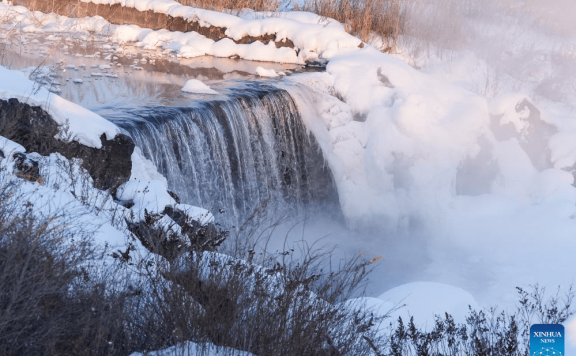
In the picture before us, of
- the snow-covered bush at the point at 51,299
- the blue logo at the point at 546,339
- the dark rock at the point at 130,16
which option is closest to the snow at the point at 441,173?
the dark rock at the point at 130,16

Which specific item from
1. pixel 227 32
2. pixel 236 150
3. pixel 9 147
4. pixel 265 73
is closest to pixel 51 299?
pixel 9 147

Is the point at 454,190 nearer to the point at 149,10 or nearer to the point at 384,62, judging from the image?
the point at 384,62

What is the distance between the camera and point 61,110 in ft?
18.2

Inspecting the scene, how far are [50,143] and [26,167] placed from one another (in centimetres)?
54

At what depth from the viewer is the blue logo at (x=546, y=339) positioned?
75.9 inches

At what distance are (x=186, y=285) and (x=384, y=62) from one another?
7845 mm

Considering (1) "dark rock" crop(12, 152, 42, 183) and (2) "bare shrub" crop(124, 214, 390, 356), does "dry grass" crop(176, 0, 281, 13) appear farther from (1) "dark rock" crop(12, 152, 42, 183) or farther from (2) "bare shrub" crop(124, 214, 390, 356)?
(2) "bare shrub" crop(124, 214, 390, 356)

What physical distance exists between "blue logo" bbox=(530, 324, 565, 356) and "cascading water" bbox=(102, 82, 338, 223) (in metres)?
5.46

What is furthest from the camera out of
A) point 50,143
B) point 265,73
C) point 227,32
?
point 227,32

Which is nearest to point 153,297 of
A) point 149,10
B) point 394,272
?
point 394,272

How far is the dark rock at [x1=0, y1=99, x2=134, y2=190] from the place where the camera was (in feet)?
16.7

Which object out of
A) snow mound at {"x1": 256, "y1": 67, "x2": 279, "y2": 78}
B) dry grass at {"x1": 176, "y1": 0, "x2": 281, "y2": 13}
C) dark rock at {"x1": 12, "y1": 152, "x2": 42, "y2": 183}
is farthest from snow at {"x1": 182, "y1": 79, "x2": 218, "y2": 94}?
dry grass at {"x1": 176, "y1": 0, "x2": 281, "y2": 13}

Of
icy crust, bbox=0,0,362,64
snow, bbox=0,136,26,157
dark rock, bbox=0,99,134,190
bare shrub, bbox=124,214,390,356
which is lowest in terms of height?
bare shrub, bbox=124,214,390,356

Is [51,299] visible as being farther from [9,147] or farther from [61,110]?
[61,110]
